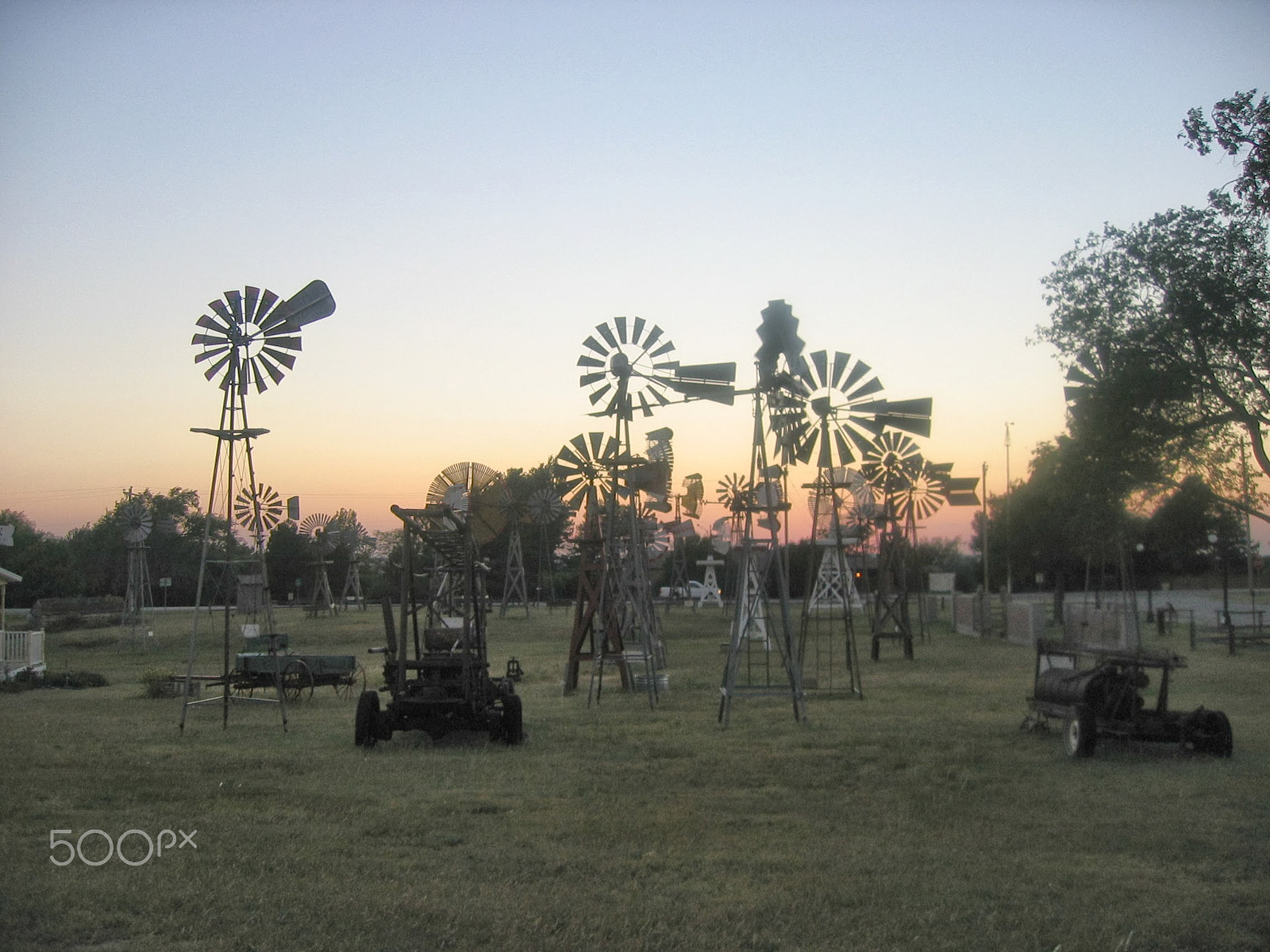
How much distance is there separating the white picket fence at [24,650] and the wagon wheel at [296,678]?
8.81 meters

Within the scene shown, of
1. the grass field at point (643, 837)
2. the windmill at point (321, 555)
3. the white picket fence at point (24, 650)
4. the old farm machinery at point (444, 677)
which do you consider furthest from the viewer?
the windmill at point (321, 555)

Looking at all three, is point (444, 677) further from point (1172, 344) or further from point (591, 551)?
point (1172, 344)

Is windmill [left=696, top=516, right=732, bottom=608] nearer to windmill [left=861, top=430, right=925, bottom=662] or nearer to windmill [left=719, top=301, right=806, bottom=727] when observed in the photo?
windmill [left=861, top=430, right=925, bottom=662]

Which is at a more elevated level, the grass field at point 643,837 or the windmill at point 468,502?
the windmill at point 468,502

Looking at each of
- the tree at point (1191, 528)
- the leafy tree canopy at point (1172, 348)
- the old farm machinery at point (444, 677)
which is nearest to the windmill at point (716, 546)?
the tree at point (1191, 528)

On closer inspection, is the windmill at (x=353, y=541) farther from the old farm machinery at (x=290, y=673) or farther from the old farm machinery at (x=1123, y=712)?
the old farm machinery at (x=1123, y=712)

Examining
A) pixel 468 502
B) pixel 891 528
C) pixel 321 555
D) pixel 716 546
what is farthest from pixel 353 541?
pixel 468 502

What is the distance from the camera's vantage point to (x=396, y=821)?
31.1ft

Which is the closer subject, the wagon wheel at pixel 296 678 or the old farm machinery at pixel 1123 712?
the old farm machinery at pixel 1123 712

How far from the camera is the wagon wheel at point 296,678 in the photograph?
19.1 m

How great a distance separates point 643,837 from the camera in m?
8.98

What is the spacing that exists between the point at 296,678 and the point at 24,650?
32.7 ft

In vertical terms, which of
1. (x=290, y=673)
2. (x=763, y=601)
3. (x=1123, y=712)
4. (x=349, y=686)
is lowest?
(x=349, y=686)

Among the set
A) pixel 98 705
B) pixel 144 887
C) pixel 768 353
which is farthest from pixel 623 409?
pixel 144 887
